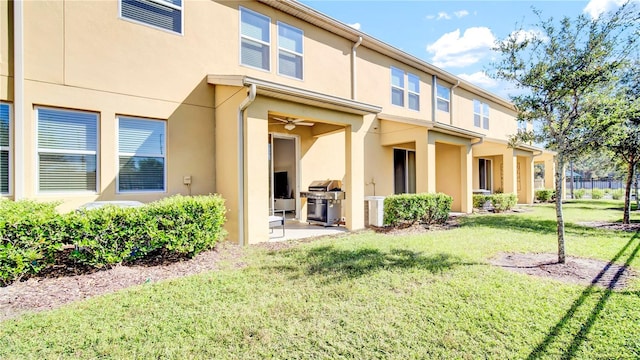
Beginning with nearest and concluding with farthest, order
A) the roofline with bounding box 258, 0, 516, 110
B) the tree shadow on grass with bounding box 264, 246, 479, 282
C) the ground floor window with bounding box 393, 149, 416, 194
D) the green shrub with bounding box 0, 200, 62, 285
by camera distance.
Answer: the green shrub with bounding box 0, 200, 62, 285
the tree shadow on grass with bounding box 264, 246, 479, 282
the roofline with bounding box 258, 0, 516, 110
the ground floor window with bounding box 393, 149, 416, 194

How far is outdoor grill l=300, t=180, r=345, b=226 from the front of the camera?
9.41 m

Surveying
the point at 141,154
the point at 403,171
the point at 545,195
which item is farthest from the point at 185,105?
the point at 545,195

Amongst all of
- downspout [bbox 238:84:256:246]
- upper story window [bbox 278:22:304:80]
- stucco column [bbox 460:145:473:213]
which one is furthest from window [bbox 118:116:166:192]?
stucco column [bbox 460:145:473:213]

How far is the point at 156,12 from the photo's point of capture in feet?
23.1

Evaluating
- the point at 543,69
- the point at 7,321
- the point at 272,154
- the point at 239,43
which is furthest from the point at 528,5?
the point at 7,321

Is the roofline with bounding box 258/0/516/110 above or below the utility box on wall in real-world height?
above

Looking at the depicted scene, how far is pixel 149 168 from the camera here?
22.9ft

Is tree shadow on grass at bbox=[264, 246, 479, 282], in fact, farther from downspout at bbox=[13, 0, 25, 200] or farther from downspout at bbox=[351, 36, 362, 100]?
downspout at bbox=[351, 36, 362, 100]

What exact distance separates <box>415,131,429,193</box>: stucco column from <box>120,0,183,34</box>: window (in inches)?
325

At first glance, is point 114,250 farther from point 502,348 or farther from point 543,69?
point 543,69

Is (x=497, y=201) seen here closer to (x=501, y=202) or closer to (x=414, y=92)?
(x=501, y=202)

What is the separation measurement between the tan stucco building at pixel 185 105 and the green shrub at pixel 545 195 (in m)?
12.7

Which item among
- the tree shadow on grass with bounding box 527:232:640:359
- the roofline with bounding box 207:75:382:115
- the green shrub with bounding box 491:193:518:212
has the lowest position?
the tree shadow on grass with bounding box 527:232:640:359

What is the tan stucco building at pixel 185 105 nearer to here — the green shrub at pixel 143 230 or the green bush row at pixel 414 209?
the green bush row at pixel 414 209
